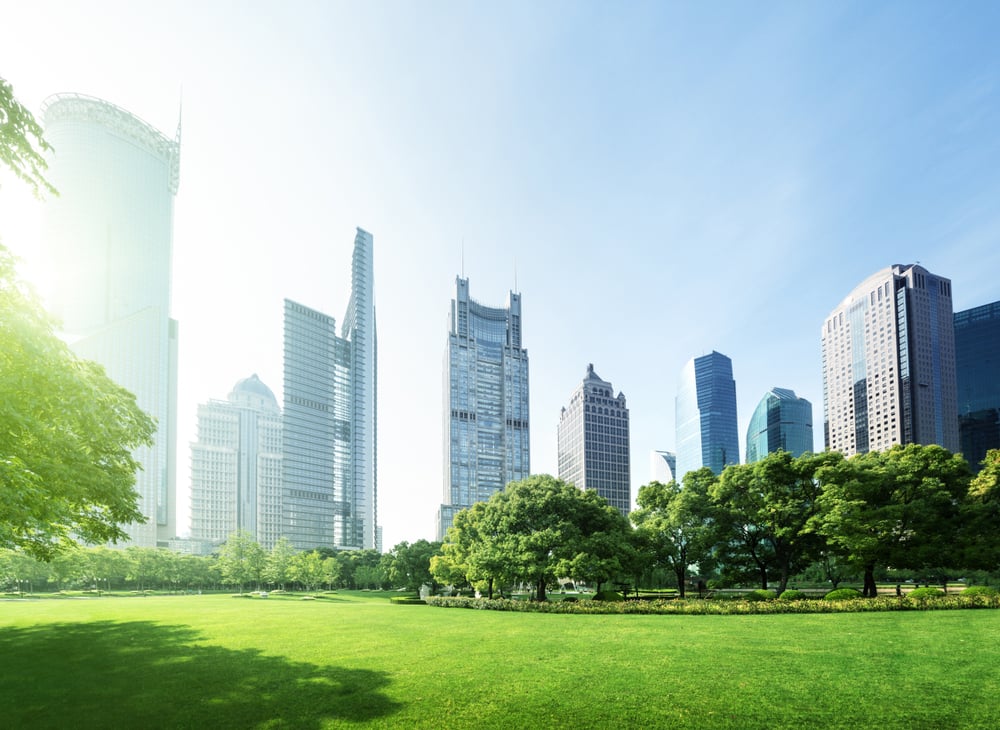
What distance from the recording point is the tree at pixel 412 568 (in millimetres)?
82375

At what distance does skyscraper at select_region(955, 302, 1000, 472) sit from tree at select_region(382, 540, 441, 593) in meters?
172

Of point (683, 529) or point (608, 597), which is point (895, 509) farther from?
point (608, 597)

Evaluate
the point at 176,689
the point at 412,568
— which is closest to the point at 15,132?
the point at 176,689

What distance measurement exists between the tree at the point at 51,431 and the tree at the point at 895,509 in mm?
43669

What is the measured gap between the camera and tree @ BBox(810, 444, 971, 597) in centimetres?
4028

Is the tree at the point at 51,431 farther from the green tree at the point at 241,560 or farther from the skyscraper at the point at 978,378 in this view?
the skyscraper at the point at 978,378

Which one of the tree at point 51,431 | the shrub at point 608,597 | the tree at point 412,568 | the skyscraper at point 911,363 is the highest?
the skyscraper at point 911,363

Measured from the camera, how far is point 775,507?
44.8 meters

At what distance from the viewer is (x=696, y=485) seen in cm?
4984

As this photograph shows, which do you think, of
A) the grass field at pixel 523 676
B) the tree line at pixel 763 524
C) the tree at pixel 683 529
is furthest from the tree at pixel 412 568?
the grass field at pixel 523 676

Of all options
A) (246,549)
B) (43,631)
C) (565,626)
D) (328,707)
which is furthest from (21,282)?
(246,549)

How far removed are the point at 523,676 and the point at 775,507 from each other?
36606 mm

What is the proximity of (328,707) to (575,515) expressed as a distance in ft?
112

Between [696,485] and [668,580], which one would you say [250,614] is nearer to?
[696,485]
